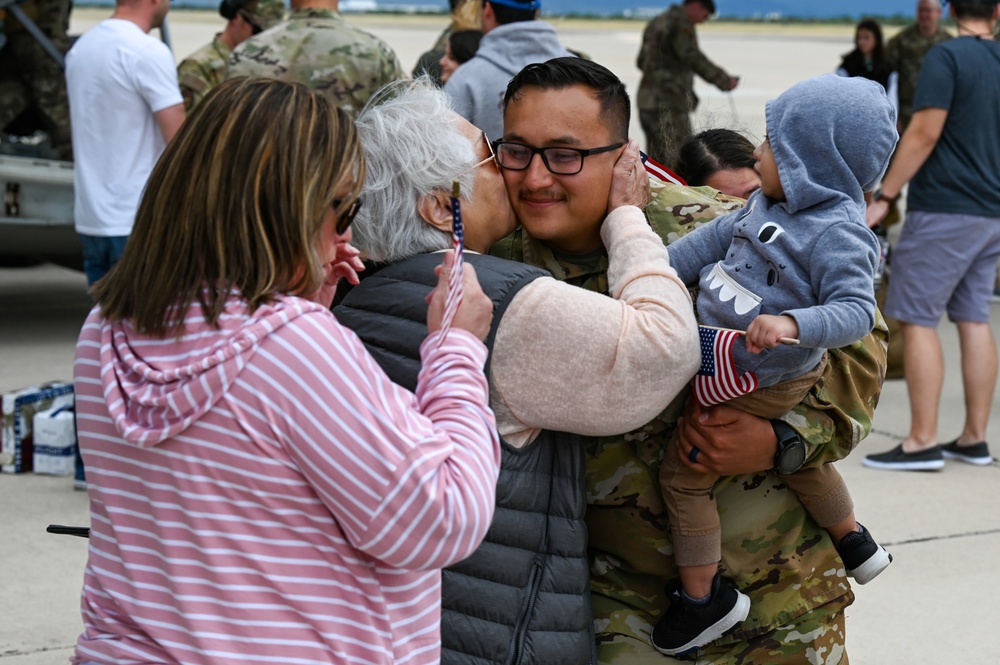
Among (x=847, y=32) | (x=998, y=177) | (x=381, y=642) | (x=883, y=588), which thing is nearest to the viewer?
(x=381, y=642)

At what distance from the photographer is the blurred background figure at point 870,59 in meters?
11.6

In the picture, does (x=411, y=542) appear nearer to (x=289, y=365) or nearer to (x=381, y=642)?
(x=381, y=642)

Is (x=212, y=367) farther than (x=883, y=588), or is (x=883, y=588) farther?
(x=883, y=588)

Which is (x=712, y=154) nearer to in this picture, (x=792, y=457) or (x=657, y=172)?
(x=657, y=172)

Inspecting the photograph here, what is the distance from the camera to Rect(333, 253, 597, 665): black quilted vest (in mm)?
1982

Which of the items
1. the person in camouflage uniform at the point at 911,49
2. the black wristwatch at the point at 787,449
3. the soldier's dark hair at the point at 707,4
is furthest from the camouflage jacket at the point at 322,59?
the person in camouflage uniform at the point at 911,49

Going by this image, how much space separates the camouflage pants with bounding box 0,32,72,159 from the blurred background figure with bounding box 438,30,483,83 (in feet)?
9.68

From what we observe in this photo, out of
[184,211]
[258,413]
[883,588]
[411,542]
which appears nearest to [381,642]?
[411,542]

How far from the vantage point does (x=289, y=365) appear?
1.51 meters

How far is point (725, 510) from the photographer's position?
7.45 feet

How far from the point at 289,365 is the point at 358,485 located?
165 millimetres

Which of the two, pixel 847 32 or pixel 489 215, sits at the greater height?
pixel 489 215

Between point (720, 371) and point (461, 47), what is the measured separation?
5211mm

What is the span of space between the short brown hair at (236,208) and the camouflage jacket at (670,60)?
10.3m
